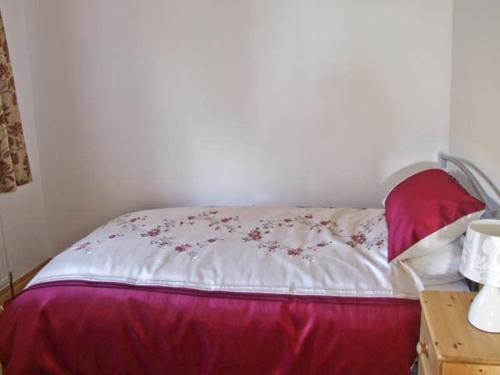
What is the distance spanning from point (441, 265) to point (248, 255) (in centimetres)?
77

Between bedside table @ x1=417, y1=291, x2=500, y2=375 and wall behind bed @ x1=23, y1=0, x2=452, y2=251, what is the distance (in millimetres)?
1511

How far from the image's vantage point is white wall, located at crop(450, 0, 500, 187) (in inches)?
73.5

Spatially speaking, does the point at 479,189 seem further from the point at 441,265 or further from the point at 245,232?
the point at 245,232

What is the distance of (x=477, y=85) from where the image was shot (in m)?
2.13

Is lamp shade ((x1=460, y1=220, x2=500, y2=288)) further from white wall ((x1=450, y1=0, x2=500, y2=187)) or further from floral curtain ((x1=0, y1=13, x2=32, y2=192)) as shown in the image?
floral curtain ((x1=0, y1=13, x2=32, y2=192))

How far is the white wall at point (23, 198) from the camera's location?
2.82 m

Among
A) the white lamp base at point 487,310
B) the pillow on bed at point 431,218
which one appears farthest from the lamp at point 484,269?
the pillow on bed at point 431,218

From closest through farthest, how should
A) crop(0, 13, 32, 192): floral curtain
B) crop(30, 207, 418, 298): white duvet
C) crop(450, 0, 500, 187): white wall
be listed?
1. crop(30, 207, 418, 298): white duvet
2. crop(450, 0, 500, 187): white wall
3. crop(0, 13, 32, 192): floral curtain

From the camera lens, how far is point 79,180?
3117 millimetres

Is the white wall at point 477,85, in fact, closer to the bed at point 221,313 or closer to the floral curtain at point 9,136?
the bed at point 221,313

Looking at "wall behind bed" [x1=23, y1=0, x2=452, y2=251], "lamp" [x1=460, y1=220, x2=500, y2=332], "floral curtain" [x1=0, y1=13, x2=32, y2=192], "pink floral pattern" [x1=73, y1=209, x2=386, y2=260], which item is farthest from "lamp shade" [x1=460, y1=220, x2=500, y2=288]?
Result: "floral curtain" [x1=0, y1=13, x2=32, y2=192]

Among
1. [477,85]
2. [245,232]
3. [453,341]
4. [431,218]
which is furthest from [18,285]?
[477,85]

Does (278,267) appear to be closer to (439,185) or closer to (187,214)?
(439,185)

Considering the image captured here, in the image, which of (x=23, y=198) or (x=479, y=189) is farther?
(x=23, y=198)
